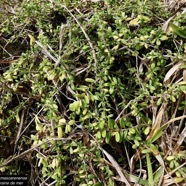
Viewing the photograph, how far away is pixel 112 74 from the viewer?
1.50 m

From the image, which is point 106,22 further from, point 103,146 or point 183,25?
point 103,146

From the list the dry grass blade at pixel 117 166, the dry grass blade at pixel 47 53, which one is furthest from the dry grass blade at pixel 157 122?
the dry grass blade at pixel 47 53

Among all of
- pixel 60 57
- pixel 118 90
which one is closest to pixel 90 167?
pixel 118 90

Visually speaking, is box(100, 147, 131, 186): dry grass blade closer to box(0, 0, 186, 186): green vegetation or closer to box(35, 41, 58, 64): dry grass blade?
box(0, 0, 186, 186): green vegetation

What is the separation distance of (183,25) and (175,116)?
393 millimetres

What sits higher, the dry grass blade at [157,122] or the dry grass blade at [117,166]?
the dry grass blade at [157,122]

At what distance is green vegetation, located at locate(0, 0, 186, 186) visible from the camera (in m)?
1.39

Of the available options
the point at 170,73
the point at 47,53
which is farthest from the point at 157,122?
the point at 47,53

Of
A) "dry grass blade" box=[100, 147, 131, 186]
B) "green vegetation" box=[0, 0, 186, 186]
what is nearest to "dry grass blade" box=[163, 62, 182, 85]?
"green vegetation" box=[0, 0, 186, 186]

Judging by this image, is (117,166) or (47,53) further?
(47,53)

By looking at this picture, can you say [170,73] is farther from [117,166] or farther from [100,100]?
[117,166]

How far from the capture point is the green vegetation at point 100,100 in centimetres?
139

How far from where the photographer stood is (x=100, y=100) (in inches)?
54.7

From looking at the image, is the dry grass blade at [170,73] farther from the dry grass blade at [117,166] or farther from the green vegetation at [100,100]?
the dry grass blade at [117,166]
